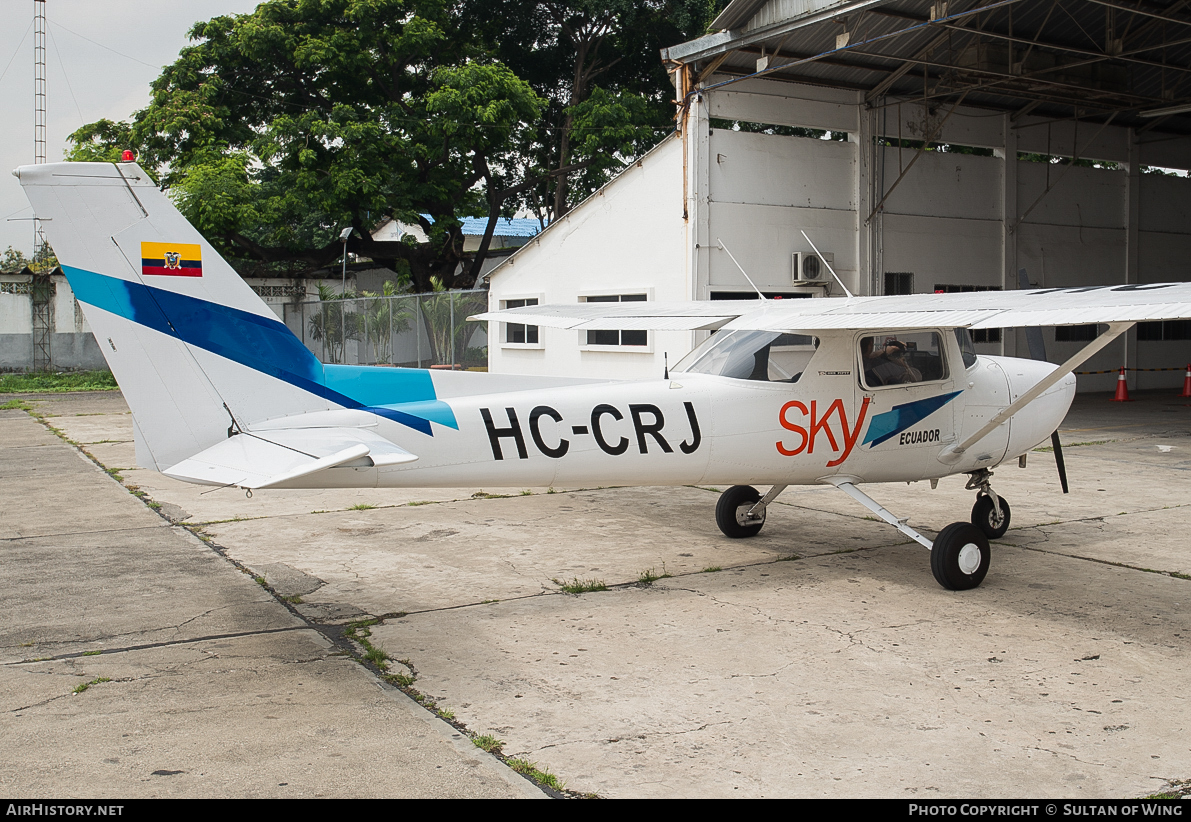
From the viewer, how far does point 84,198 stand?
530 centimetres

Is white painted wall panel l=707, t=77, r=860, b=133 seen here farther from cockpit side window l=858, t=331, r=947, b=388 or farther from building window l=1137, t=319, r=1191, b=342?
building window l=1137, t=319, r=1191, b=342

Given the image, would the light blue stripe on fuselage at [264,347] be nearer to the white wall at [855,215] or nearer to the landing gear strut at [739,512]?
the landing gear strut at [739,512]

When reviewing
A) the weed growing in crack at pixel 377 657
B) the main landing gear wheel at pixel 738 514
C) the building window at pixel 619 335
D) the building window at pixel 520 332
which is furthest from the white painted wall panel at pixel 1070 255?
the weed growing in crack at pixel 377 657

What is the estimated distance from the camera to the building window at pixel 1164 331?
2534 cm

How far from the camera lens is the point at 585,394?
6.69 meters

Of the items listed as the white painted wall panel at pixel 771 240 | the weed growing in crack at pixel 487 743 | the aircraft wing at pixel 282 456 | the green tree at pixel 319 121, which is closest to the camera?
the weed growing in crack at pixel 487 743

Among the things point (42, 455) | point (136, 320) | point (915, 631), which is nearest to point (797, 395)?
point (915, 631)

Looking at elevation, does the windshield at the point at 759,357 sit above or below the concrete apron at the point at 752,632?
above

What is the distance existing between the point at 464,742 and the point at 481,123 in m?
27.6

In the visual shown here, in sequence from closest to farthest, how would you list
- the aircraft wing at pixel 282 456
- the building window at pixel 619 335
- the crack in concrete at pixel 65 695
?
1. the crack in concrete at pixel 65 695
2. the aircraft wing at pixel 282 456
3. the building window at pixel 619 335

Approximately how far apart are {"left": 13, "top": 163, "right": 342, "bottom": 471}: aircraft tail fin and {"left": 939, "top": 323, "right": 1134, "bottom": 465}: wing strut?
4.86 m

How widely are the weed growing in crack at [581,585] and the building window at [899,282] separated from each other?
585 inches

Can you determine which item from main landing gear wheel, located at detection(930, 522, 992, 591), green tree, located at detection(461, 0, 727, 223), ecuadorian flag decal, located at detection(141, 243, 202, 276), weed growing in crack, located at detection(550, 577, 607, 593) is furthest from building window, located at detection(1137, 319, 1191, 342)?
ecuadorian flag decal, located at detection(141, 243, 202, 276)

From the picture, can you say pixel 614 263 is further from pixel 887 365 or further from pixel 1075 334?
pixel 1075 334
